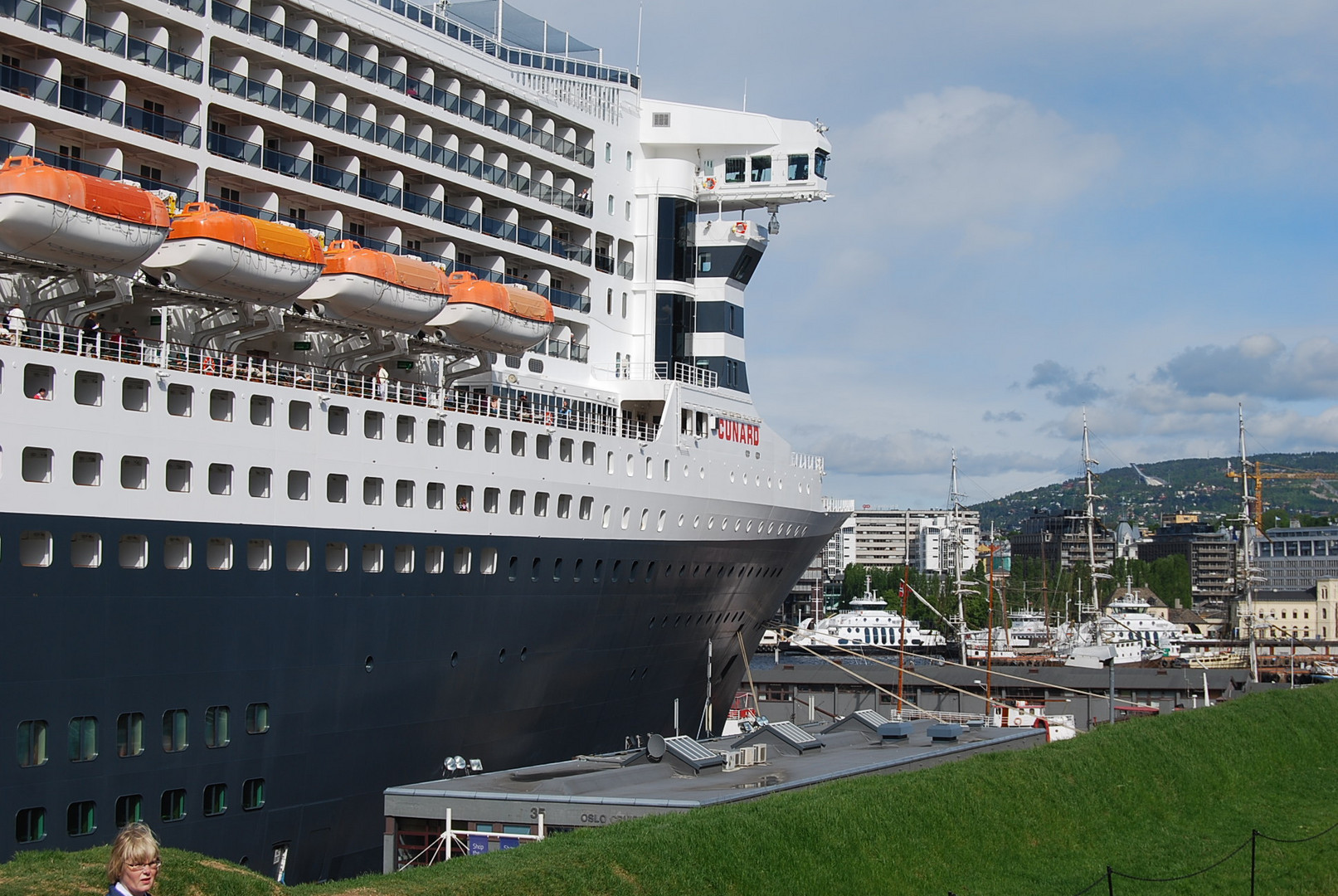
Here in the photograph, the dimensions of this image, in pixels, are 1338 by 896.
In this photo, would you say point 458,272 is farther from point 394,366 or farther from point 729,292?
point 729,292

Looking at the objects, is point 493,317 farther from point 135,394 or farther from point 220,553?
point 135,394

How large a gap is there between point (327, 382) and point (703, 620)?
1319 cm

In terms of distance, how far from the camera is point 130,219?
22.8 meters

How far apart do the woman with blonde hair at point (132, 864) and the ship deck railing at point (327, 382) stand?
14641 mm

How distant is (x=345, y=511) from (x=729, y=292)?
1836cm

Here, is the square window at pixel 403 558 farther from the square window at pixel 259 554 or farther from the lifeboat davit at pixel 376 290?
the lifeboat davit at pixel 376 290

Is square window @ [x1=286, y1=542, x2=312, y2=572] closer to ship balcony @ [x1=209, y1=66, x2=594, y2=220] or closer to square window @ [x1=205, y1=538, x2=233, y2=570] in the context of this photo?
square window @ [x1=205, y1=538, x2=233, y2=570]

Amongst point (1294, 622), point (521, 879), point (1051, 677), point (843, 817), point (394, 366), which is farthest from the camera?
point (1294, 622)

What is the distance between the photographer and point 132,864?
8414mm

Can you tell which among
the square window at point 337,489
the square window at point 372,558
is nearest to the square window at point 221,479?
the square window at point 337,489

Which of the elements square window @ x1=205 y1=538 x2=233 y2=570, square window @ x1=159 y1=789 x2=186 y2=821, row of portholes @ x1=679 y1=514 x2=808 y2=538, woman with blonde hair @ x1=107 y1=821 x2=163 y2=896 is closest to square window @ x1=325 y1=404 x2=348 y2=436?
square window @ x1=205 y1=538 x2=233 y2=570

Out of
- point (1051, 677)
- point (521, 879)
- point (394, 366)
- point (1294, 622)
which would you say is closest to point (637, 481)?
point (394, 366)

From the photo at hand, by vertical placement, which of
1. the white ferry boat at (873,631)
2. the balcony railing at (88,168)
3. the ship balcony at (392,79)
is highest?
the ship balcony at (392,79)

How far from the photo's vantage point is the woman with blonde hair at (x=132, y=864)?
8.41 m
